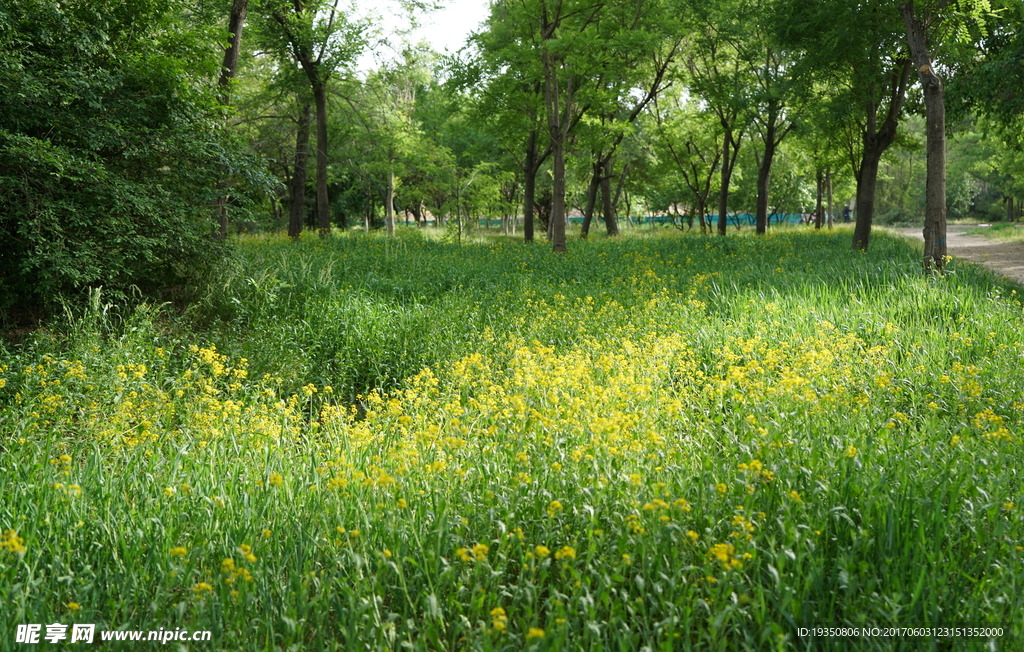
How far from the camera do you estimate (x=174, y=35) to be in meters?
8.92

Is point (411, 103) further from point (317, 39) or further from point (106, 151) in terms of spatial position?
point (106, 151)

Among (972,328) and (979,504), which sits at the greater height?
(972,328)

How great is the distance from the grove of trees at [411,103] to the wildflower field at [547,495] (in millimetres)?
1638

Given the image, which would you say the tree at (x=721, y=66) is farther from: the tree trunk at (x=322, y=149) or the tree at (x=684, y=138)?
the tree trunk at (x=322, y=149)

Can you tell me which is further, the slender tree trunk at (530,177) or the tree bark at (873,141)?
the slender tree trunk at (530,177)

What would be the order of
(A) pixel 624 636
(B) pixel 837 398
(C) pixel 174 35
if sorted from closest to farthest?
(A) pixel 624 636, (B) pixel 837 398, (C) pixel 174 35

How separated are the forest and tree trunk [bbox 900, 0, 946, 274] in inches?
2.0

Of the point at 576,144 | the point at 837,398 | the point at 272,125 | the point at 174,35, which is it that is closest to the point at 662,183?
the point at 576,144

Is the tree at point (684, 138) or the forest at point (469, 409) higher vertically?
the tree at point (684, 138)

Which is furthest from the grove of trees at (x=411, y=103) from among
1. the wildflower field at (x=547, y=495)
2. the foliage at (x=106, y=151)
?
the wildflower field at (x=547, y=495)

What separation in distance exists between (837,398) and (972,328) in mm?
3456

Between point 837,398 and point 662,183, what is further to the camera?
point 662,183

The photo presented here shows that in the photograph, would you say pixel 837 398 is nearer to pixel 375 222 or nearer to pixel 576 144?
pixel 576 144

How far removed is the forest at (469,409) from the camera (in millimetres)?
2584
